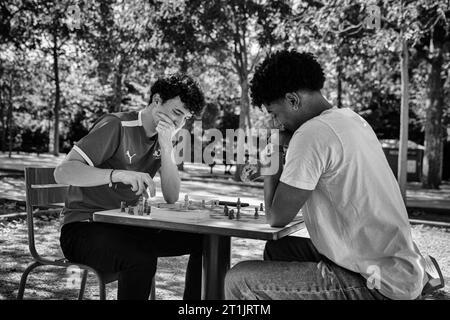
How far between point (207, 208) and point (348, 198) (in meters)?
0.98

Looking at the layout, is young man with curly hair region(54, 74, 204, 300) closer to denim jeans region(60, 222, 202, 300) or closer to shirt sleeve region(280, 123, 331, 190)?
denim jeans region(60, 222, 202, 300)

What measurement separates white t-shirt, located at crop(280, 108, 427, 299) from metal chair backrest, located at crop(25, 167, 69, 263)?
1592mm

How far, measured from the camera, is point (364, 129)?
2.36m

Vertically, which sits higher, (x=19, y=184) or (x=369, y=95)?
(x=369, y=95)

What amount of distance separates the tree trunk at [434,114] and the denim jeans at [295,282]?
15.8 m

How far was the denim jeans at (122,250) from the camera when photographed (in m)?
2.65

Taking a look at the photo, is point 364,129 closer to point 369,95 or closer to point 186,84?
point 186,84

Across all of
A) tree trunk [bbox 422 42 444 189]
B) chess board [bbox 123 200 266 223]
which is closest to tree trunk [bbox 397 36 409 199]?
tree trunk [bbox 422 42 444 189]

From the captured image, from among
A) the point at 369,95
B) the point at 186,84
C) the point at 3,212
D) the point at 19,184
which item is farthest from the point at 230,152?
the point at 186,84

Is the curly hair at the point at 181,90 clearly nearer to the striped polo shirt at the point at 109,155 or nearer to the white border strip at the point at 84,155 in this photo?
the striped polo shirt at the point at 109,155

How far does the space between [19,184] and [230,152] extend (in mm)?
14162

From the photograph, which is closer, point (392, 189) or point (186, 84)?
point (392, 189)

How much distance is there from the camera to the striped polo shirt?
2.92 meters

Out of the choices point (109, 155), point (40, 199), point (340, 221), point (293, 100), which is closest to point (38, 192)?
point (40, 199)
